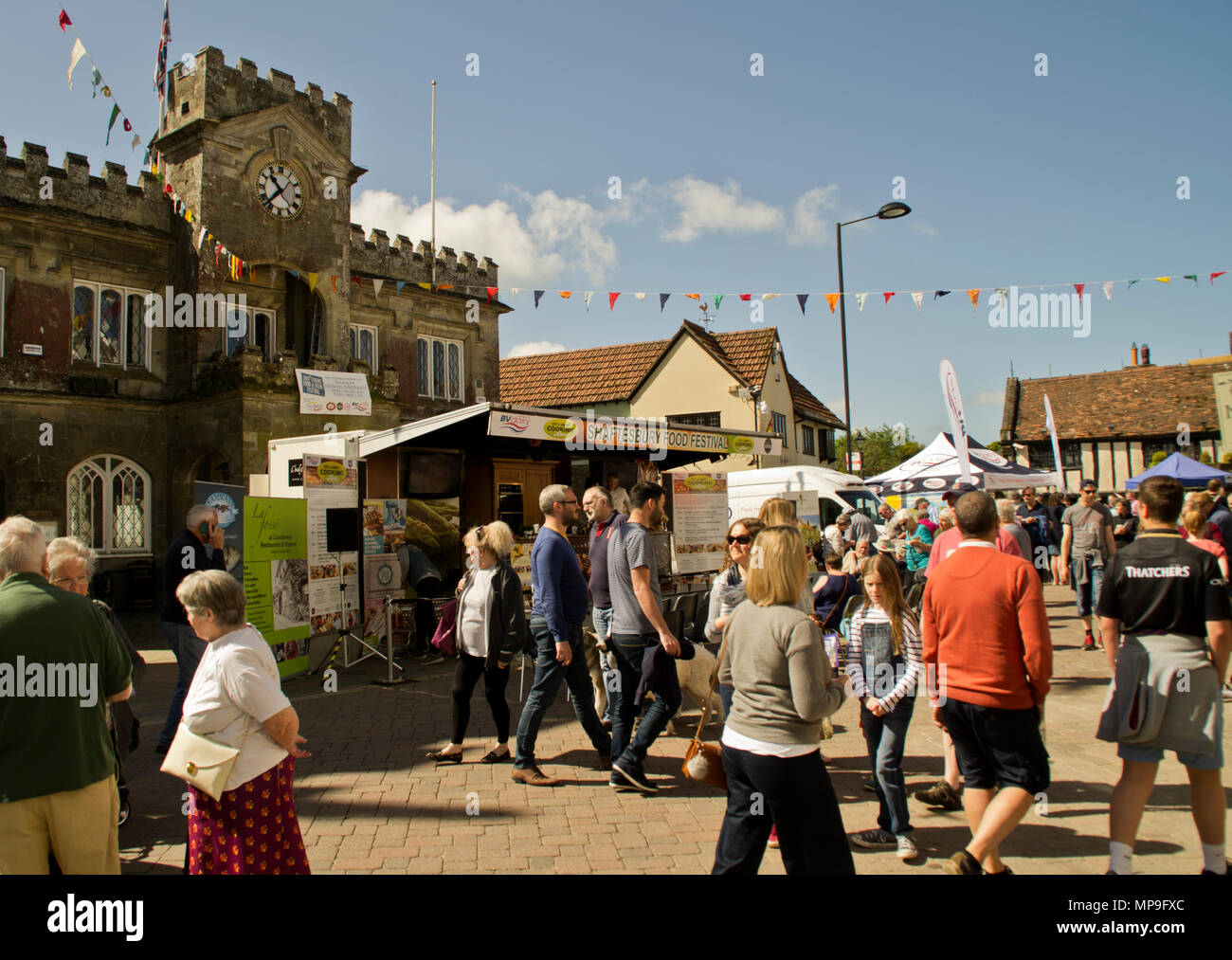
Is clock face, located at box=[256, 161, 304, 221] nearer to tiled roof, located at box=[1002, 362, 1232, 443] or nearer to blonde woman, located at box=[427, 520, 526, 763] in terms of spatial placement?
blonde woman, located at box=[427, 520, 526, 763]

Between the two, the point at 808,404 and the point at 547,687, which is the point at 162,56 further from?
the point at 808,404

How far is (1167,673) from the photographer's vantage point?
3.96 m

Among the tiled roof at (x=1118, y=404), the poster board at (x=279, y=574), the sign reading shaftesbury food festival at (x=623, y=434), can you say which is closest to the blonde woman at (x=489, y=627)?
the poster board at (x=279, y=574)

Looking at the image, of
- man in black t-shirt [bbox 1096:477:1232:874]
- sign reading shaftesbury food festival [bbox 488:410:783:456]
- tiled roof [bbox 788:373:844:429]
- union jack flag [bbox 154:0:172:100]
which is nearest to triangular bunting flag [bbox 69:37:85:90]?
union jack flag [bbox 154:0:172:100]

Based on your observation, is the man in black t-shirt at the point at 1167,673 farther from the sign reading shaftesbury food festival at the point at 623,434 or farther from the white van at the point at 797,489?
the white van at the point at 797,489

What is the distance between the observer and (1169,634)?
401 centimetres

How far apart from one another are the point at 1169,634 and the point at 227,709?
4362mm

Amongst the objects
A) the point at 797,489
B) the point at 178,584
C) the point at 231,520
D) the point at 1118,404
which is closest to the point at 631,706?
the point at 178,584

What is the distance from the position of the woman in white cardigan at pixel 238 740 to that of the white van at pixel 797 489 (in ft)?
47.8

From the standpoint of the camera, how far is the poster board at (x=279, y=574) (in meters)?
8.55

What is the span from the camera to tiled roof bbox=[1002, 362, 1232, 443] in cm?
3569

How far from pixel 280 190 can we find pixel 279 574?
1345 centimetres
